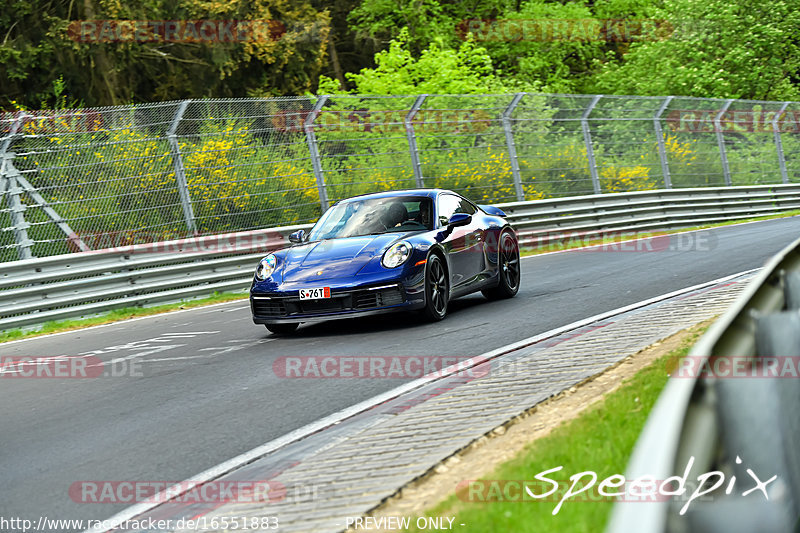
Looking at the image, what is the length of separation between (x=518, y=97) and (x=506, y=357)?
13973 mm

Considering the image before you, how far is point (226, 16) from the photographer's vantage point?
31.0 meters

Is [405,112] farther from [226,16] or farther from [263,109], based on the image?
[226,16]

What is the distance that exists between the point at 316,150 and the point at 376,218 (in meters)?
7.15

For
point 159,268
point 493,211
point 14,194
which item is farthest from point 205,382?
point 14,194

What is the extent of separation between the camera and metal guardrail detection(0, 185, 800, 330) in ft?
44.2

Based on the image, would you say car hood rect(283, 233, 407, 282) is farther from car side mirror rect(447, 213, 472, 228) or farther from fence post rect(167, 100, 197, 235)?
fence post rect(167, 100, 197, 235)

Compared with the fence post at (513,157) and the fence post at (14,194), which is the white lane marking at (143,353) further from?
the fence post at (513,157)

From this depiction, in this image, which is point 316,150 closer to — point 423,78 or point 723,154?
point 723,154

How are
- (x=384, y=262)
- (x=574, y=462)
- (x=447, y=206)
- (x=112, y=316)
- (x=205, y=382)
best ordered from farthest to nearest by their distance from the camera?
(x=112, y=316)
(x=447, y=206)
(x=384, y=262)
(x=205, y=382)
(x=574, y=462)

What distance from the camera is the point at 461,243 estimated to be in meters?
11.1

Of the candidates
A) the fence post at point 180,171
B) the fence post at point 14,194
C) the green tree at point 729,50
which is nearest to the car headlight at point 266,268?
the fence post at point 14,194

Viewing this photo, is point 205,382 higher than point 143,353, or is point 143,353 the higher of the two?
point 205,382

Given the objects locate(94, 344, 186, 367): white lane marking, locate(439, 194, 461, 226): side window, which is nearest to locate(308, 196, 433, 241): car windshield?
locate(439, 194, 461, 226): side window

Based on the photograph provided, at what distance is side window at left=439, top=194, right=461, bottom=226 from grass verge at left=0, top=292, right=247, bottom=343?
4.78 m
